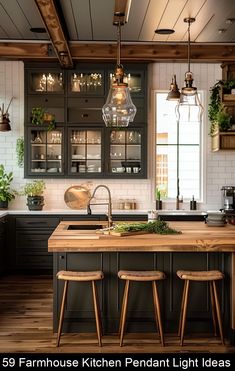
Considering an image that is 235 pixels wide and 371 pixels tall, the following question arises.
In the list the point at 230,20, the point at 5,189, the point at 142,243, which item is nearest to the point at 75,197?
the point at 5,189

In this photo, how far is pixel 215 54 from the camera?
765cm

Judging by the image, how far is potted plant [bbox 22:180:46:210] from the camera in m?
8.06

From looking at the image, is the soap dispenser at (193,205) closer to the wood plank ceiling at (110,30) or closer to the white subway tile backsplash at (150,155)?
the white subway tile backsplash at (150,155)

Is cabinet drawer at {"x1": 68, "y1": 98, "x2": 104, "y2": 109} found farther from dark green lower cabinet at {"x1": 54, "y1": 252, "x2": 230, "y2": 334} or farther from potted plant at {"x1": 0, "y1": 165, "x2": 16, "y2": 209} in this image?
dark green lower cabinet at {"x1": 54, "y1": 252, "x2": 230, "y2": 334}

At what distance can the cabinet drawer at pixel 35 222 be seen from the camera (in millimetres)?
Answer: 7844

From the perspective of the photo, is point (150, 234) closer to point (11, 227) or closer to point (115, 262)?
point (115, 262)

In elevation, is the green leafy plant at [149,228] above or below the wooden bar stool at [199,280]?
above

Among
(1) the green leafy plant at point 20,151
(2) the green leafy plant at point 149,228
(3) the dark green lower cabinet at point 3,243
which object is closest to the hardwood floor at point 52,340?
(2) the green leafy plant at point 149,228

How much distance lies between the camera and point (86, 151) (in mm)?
8242

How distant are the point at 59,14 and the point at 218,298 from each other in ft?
11.4

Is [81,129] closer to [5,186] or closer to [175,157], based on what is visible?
[5,186]

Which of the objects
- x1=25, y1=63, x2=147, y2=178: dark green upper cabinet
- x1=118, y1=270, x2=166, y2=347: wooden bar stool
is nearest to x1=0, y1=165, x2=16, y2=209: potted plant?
x1=25, y1=63, x2=147, y2=178: dark green upper cabinet
